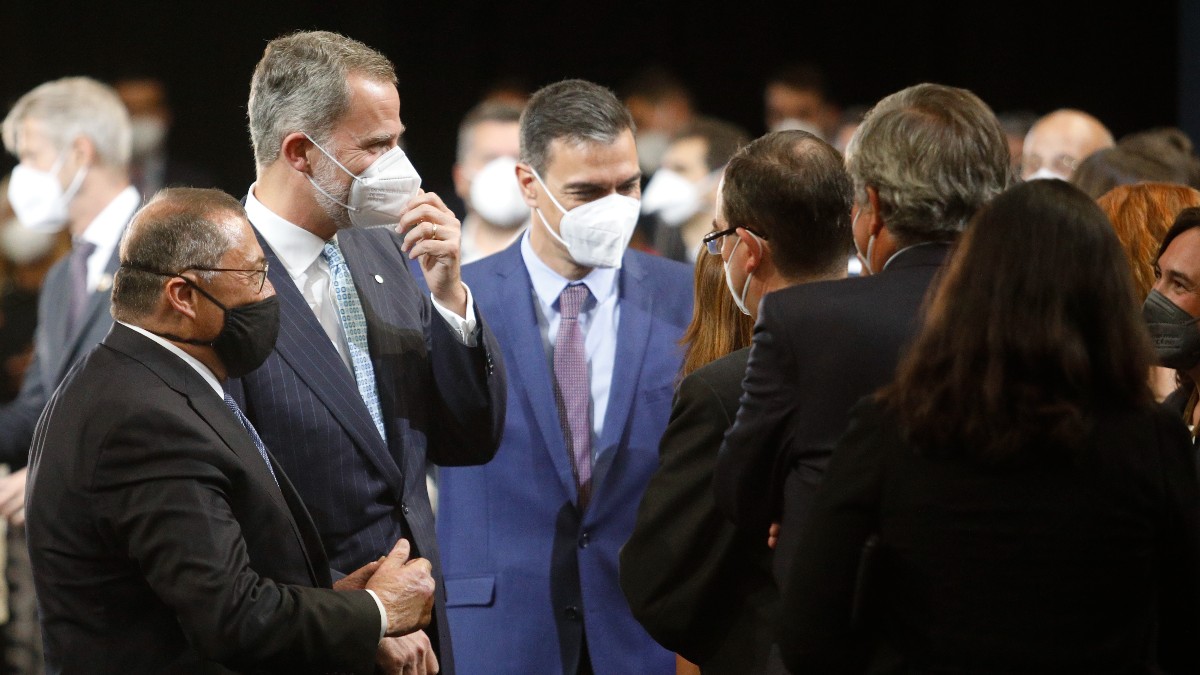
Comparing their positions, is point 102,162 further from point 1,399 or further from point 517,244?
point 517,244

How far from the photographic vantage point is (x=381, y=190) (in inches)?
104

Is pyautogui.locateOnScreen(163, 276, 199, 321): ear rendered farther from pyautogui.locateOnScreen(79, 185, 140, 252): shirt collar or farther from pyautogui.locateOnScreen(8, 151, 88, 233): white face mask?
pyautogui.locateOnScreen(8, 151, 88, 233): white face mask

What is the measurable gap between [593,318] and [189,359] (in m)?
1.33

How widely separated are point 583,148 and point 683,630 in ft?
5.14

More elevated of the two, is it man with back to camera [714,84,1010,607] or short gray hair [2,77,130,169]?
man with back to camera [714,84,1010,607]

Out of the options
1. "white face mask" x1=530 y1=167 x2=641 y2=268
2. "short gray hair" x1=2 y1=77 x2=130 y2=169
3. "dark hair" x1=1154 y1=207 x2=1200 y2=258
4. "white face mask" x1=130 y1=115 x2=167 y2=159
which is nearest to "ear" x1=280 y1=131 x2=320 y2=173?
"white face mask" x1=530 y1=167 x2=641 y2=268

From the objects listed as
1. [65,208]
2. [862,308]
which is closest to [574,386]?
[862,308]

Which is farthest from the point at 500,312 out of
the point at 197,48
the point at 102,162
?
the point at 197,48

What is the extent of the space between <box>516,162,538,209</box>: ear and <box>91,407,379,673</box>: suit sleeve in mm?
1542

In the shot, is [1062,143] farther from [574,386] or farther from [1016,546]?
[1016,546]

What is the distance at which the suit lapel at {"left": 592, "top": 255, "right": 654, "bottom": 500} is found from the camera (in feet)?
10.3

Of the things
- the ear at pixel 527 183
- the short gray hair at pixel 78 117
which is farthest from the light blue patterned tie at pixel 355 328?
the short gray hair at pixel 78 117

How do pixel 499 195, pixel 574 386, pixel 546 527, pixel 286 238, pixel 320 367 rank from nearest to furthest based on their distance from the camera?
1. pixel 320 367
2. pixel 286 238
3. pixel 546 527
4. pixel 574 386
5. pixel 499 195

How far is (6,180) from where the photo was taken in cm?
571
